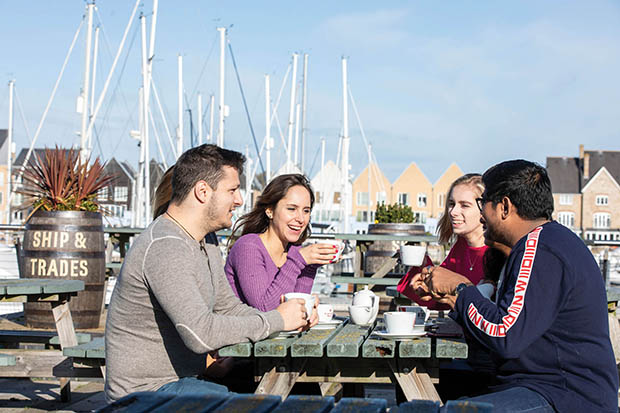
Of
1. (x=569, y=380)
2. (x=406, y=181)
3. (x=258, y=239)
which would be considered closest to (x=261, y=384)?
(x=569, y=380)

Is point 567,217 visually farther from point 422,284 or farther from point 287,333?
point 287,333

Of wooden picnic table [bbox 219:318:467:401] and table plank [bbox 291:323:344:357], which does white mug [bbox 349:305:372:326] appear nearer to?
wooden picnic table [bbox 219:318:467:401]

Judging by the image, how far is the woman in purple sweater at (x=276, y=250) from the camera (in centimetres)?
A: 412

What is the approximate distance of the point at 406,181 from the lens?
78000 millimetres

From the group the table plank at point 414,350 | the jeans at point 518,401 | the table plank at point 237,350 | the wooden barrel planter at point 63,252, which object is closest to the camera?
the jeans at point 518,401

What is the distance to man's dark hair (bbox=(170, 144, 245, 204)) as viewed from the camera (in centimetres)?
327

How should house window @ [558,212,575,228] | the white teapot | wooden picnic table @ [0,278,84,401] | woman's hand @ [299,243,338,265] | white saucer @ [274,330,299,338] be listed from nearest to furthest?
1. white saucer @ [274,330,299,338]
2. the white teapot
3. woman's hand @ [299,243,338,265]
4. wooden picnic table @ [0,278,84,401]
5. house window @ [558,212,575,228]

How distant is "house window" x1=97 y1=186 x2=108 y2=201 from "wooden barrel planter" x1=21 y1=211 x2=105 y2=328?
0.91 m

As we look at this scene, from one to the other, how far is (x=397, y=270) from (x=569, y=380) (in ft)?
28.3

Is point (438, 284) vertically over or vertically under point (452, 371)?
over

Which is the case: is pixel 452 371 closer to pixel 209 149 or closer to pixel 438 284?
pixel 438 284

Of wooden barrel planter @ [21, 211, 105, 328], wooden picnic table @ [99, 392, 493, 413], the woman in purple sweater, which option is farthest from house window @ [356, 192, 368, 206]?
wooden picnic table @ [99, 392, 493, 413]

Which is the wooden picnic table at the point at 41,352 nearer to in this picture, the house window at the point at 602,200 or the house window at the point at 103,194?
the house window at the point at 103,194

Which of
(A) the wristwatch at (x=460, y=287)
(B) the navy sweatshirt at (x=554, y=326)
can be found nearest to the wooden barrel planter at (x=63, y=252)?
(A) the wristwatch at (x=460, y=287)
